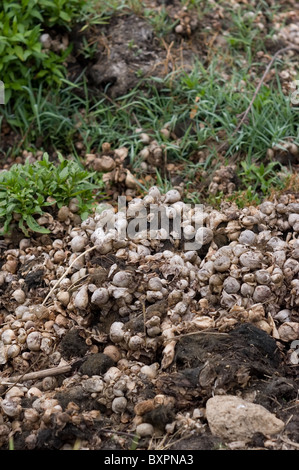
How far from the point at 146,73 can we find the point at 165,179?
1035 millimetres

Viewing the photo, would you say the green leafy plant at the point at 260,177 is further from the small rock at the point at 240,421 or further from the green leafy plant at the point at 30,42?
the small rock at the point at 240,421

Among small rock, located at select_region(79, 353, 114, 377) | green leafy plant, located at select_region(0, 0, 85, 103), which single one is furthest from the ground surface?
green leafy plant, located at select_region(0, 0, 85, 103)

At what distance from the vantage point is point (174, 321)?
2.77 m

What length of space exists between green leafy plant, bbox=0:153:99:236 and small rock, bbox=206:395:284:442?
1500 mm

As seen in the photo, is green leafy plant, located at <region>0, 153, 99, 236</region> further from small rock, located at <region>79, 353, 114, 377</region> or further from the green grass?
small rock, located at <region>79, 353, 114, 377</region>

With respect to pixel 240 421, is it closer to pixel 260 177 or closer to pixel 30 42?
pixel 260 177

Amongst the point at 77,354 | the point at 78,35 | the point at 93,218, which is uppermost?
the point at 78,35

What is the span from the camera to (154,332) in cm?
271

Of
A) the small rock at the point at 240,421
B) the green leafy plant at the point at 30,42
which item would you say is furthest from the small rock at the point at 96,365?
the green leafy plant at the point at 30,42

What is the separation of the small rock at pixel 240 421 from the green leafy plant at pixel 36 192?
1.50 meters

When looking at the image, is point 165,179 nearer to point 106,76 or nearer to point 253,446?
point 106,76

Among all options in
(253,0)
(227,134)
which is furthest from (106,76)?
(253,0)

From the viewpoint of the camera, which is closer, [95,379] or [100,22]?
[95,379]
